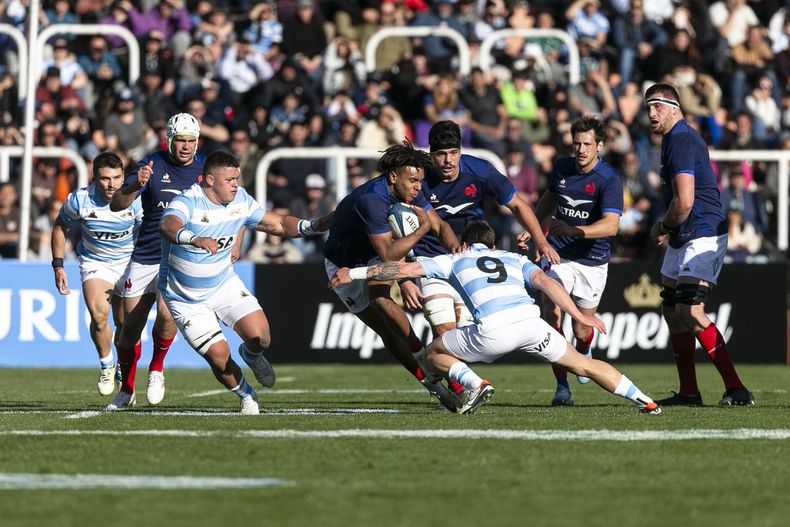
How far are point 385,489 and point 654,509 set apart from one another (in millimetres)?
1296

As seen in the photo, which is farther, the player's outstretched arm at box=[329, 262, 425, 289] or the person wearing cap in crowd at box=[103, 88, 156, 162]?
the person wearing cap in crowd at box=[103, 88, 156, 162]

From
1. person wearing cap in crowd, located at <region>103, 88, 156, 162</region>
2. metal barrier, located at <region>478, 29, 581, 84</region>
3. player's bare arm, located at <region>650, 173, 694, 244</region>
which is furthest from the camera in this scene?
metal barrier, located at <region>478, 29, 581, 84</region>

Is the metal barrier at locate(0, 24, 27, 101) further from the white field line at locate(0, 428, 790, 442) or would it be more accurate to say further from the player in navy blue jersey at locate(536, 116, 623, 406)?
the white field line at locate(0, 428, 790, 442)

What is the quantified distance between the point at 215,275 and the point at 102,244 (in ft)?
8.68

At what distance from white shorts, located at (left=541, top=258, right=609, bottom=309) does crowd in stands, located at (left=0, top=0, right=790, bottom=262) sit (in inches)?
266

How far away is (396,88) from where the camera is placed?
22.8 metres

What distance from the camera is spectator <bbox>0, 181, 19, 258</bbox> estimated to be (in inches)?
797

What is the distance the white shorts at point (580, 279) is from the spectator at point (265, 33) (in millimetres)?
11201

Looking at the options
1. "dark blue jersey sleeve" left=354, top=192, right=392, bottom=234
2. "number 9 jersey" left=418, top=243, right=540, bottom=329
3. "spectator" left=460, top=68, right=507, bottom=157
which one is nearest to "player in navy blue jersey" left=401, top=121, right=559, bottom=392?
"dark blue jersey sleeve" left=354, top=192, right=392, bottom=234

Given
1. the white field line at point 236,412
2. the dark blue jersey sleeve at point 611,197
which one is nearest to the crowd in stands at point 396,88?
the dark blue jersey sleeve at point 611,197

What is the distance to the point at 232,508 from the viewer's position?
6.61 metres

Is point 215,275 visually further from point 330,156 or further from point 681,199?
point 330,156

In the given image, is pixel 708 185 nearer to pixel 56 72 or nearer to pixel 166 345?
pixel 166 345

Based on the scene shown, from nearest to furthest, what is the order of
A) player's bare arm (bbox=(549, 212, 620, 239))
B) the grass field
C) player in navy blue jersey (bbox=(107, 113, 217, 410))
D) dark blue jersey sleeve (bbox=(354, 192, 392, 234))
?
the grass field, dark blue jersey sleeve (bbox=(354, 192, 392, 234)), player in navy blue jersey (bbox=(107, 113, 217, 410)), player's bare arm (bbox=(549, 212, 620, 239))
